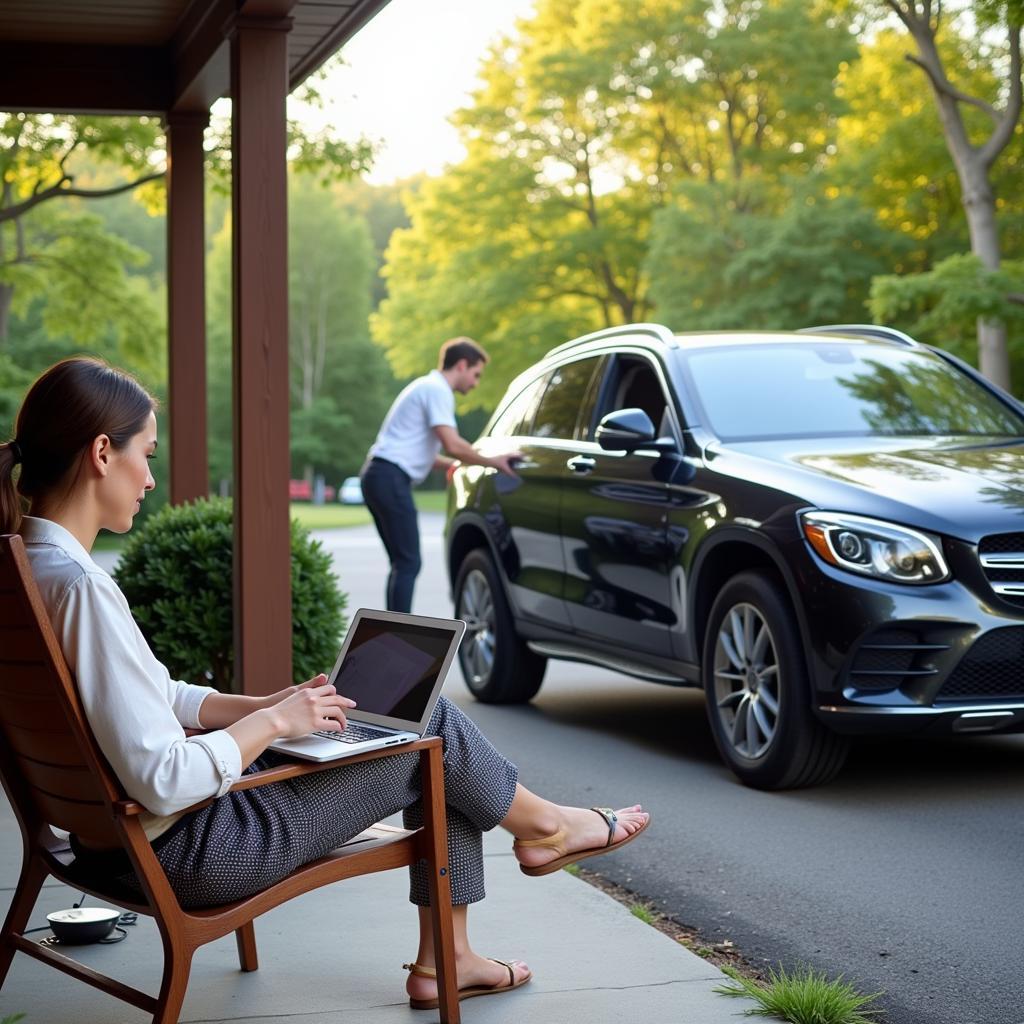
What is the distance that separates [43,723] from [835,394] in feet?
17.5

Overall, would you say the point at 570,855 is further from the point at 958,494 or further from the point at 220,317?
the point at 220,317

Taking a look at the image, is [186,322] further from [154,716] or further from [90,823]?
[154,716]

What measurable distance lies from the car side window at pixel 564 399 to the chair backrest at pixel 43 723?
5.60m

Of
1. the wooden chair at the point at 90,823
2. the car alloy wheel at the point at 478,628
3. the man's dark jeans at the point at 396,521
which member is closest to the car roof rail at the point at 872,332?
the car alloy wheel at the point at 478,628

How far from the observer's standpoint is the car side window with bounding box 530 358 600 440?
9086 millimetres

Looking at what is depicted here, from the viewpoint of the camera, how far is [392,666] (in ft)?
13.0

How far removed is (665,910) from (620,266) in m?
37.4

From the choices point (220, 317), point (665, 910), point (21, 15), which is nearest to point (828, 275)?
point (21, 15)

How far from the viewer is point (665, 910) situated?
5.31m

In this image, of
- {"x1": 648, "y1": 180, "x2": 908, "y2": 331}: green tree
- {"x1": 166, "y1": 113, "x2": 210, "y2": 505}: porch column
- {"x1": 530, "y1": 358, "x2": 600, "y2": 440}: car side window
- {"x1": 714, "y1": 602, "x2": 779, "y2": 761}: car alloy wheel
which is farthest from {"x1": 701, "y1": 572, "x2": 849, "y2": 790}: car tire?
{"x1": 648, "y1": 180, "x2": 908, "y2": 331}: green tree

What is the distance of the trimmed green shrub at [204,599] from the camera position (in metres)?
7.75

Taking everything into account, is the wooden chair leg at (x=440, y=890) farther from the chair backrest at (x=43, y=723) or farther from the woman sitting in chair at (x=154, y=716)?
the chair backrest at (x=43, y=723)

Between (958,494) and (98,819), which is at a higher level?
(958,494)

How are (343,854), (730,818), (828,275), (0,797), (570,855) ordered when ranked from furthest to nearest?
(828,275), (0,797), (730,818), (570,855), (343,854)
